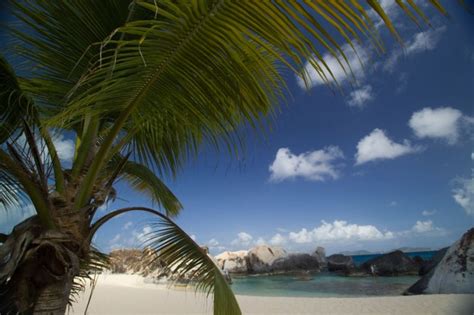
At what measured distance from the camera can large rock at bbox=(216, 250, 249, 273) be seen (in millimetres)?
36625

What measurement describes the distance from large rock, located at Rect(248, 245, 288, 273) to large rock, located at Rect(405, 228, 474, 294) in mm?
22827

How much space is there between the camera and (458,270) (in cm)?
1246

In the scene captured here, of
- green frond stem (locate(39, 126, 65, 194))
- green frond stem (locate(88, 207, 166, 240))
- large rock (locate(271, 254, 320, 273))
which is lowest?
large rock (locate(271, 254, 320, 273))

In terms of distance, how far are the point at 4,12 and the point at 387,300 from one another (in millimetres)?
12774

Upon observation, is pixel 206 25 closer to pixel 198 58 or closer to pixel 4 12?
pixel 198 58

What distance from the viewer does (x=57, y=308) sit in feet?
6.48

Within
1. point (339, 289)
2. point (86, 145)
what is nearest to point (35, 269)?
point (86, 145)

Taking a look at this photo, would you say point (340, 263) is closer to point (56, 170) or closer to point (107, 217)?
point (107, 217)

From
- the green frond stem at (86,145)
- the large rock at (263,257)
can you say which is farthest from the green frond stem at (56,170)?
the large rock at (263,257)

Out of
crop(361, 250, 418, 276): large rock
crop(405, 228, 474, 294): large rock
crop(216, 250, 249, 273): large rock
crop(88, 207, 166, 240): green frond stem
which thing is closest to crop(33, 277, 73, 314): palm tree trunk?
crop(88, 207, 166, 240): green frond stem

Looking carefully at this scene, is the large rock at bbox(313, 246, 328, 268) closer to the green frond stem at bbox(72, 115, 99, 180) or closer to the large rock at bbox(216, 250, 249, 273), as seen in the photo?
the large rock at bbox(216, 250, 249, 273)

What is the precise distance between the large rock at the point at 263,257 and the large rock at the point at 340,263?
17.0 feet

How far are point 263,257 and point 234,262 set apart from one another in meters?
3.61

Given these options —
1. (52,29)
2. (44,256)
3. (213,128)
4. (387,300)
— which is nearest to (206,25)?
(213,128)
